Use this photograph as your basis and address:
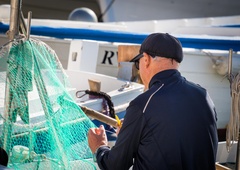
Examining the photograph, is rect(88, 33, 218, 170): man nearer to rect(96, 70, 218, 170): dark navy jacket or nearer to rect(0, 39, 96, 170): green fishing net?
rect(96, 70, 218, 170): dark navy jacket

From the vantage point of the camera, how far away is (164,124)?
230 cm

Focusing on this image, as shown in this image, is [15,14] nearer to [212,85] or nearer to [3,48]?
[3,48]

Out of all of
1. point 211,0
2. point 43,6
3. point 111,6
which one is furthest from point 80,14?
point 43,6

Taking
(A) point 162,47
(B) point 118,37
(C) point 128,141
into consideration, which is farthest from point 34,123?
(B) point 118,37

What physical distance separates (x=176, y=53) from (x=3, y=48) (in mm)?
1193

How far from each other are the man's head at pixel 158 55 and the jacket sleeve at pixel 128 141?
0.24m

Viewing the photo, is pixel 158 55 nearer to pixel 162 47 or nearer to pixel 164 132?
pixel 162 47

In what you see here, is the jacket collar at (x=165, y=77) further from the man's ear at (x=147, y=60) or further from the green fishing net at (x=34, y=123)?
the green fishing net at (x=34, y=123)

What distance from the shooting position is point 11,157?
2.89 m

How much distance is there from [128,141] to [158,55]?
1.59 feet

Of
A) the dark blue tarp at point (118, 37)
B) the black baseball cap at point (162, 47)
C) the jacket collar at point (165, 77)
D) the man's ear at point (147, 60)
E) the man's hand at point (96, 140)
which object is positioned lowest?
the man's hand at point (96, 140)

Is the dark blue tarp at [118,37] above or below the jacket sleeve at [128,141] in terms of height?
above

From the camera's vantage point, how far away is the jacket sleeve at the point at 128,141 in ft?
7.51

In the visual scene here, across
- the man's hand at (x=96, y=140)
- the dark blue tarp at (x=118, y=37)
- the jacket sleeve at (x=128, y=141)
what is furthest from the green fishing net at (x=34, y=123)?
the dark blue tarp at (x=118, y=37)
